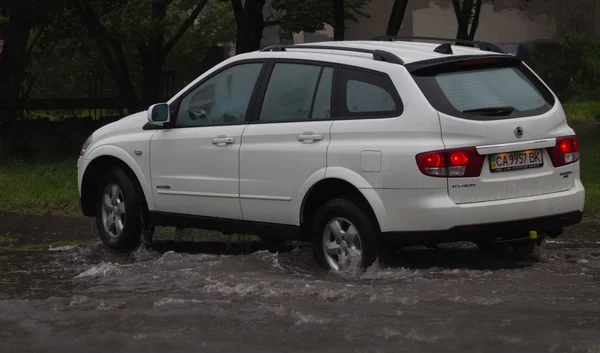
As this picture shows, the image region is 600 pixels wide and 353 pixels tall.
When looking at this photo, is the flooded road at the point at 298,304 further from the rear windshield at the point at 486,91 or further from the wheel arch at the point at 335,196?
the rear windshield at the point at 486,91

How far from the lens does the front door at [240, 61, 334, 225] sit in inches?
344

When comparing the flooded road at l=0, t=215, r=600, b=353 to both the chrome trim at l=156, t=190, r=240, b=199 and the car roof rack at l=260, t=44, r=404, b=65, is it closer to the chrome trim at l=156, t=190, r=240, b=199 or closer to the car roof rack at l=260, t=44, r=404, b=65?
the chrome trim at l=156, t=190, r=240, b=199

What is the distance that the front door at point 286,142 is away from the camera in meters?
8.73

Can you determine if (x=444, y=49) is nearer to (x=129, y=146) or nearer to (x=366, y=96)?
(x=366, y=96)

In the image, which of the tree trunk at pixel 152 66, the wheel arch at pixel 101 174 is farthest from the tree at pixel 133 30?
the wheel arch at pixel 101 174

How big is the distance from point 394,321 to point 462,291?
887 mm

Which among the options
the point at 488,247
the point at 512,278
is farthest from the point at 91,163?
the point at 512,278

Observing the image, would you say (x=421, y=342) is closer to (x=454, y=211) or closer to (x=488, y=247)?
(x=454, y=211)

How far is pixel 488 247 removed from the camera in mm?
9602

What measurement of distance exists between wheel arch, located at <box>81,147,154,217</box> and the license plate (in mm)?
3124

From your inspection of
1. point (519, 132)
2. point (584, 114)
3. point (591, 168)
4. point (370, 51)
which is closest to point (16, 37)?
point (591, 168)

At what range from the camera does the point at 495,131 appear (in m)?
8.15

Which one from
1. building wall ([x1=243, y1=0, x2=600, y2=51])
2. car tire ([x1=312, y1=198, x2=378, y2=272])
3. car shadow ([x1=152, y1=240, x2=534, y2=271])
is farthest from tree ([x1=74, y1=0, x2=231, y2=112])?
building wall ([x1=243, y1=0, x2=600, y2=51])

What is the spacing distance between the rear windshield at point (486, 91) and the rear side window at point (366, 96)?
21 centimetres
